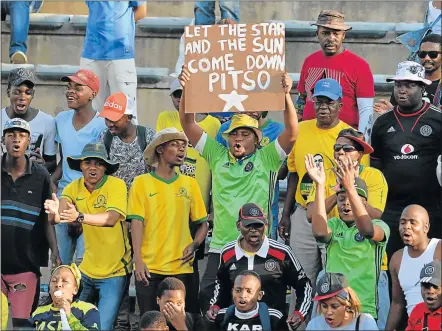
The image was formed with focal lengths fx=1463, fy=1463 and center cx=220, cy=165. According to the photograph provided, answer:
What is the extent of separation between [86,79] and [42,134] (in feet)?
2.02

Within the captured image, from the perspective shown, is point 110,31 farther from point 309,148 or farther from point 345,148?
point 345,148

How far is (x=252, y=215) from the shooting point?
36.1 ft

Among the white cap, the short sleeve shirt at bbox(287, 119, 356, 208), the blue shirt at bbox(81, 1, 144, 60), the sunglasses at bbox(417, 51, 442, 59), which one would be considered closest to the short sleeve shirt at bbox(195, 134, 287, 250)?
the short sleeve shirt at bbox(287, 119, 356, 208)

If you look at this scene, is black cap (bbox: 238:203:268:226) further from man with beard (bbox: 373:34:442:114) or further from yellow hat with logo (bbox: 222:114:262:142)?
man with beard (bbox: 373:34:442:114)

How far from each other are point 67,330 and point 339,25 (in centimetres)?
372

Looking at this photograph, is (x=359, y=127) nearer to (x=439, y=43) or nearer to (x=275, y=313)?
(x=439, y=43)

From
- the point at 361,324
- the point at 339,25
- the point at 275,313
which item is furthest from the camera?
the point at 339,25

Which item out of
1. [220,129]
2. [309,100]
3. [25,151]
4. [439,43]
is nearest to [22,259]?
[25,151]

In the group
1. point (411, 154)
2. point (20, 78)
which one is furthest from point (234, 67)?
point (20, 78)

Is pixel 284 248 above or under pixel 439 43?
under

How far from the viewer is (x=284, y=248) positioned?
1112 centimetres

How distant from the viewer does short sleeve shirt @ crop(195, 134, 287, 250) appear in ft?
37.8

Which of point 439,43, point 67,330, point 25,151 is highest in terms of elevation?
point 439,43

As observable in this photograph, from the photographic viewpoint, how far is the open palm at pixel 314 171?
35.4ft
